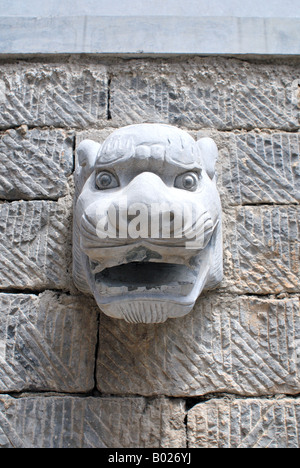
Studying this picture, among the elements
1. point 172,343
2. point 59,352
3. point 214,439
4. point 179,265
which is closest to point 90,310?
point 59,352

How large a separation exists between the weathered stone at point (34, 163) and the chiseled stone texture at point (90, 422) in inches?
36.4

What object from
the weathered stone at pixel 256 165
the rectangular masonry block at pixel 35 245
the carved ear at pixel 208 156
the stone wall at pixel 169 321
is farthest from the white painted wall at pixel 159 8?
the rectangular masonry block at pixel 35 245

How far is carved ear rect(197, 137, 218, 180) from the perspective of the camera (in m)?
1.91

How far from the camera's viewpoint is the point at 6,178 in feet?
7.41

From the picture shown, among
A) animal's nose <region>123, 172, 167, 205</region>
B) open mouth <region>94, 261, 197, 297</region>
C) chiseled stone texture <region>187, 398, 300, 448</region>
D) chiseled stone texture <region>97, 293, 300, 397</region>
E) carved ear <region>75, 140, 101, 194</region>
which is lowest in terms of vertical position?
chiseled stone texture <region>187, 398, 300, 448</region>

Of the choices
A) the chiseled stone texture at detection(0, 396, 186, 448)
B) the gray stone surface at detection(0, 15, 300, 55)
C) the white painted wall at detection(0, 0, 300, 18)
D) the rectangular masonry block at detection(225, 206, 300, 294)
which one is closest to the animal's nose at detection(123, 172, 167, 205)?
the rectangular masonry block at detection(225, 206, 300, 294)

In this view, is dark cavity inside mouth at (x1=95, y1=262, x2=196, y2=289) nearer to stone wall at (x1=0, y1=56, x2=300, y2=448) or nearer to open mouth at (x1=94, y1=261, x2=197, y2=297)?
open mouth at (x1=94, y1=261, x2=197, y2=297)

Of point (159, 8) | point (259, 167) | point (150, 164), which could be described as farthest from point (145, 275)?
point (159, 8)

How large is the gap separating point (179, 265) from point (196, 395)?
565 millimetres

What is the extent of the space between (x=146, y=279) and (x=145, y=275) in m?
0.02

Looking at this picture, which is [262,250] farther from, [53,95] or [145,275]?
[53,95]

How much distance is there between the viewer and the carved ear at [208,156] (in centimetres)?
191

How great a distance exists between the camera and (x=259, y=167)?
87.4 inches

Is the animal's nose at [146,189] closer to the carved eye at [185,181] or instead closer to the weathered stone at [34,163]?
the carved eye at [185,181]
